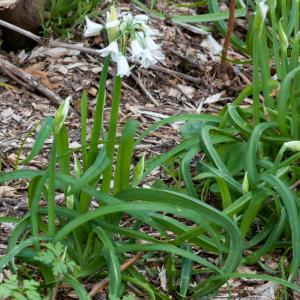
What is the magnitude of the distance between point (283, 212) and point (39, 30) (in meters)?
2.07

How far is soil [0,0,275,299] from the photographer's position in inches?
142

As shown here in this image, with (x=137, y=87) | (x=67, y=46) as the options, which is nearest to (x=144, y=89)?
(x=137, y=87)

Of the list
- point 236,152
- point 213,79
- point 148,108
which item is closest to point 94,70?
point 148,108

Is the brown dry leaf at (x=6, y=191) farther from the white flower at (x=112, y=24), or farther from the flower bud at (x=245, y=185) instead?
the white flower at (x=112, y=24)

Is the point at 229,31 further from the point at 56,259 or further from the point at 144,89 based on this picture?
the point at 56,259

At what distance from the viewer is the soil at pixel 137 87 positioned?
3615 mm

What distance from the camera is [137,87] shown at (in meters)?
4.12

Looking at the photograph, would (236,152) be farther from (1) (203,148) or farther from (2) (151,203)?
(2) (151,203)

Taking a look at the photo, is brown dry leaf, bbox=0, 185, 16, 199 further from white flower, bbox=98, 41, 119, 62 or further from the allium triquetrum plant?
white flower, bbox=98, 41, 119, 62

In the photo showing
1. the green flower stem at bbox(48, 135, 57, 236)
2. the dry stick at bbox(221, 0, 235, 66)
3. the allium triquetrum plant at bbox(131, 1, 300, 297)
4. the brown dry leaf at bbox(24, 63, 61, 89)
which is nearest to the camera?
the green flower stem at bbox(48, 135, 57, 236)

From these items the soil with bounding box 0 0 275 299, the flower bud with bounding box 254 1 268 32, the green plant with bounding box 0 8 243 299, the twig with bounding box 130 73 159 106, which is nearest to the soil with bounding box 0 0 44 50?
the soil with bounding box 0 0 275 299

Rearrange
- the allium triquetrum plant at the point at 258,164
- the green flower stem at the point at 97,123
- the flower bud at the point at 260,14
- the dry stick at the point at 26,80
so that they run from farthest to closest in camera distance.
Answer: the dry stick at the point at 26,80
the allium triquetrum plant at the point at 258,164
the flower bud at the point at 260,14
the green flower stem at the point at 97,123

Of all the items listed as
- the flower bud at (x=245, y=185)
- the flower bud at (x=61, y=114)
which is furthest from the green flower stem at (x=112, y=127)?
the flower bud at (x=245, y=185)

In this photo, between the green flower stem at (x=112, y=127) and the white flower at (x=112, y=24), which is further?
the green flower stem at (x=112, y=127)
